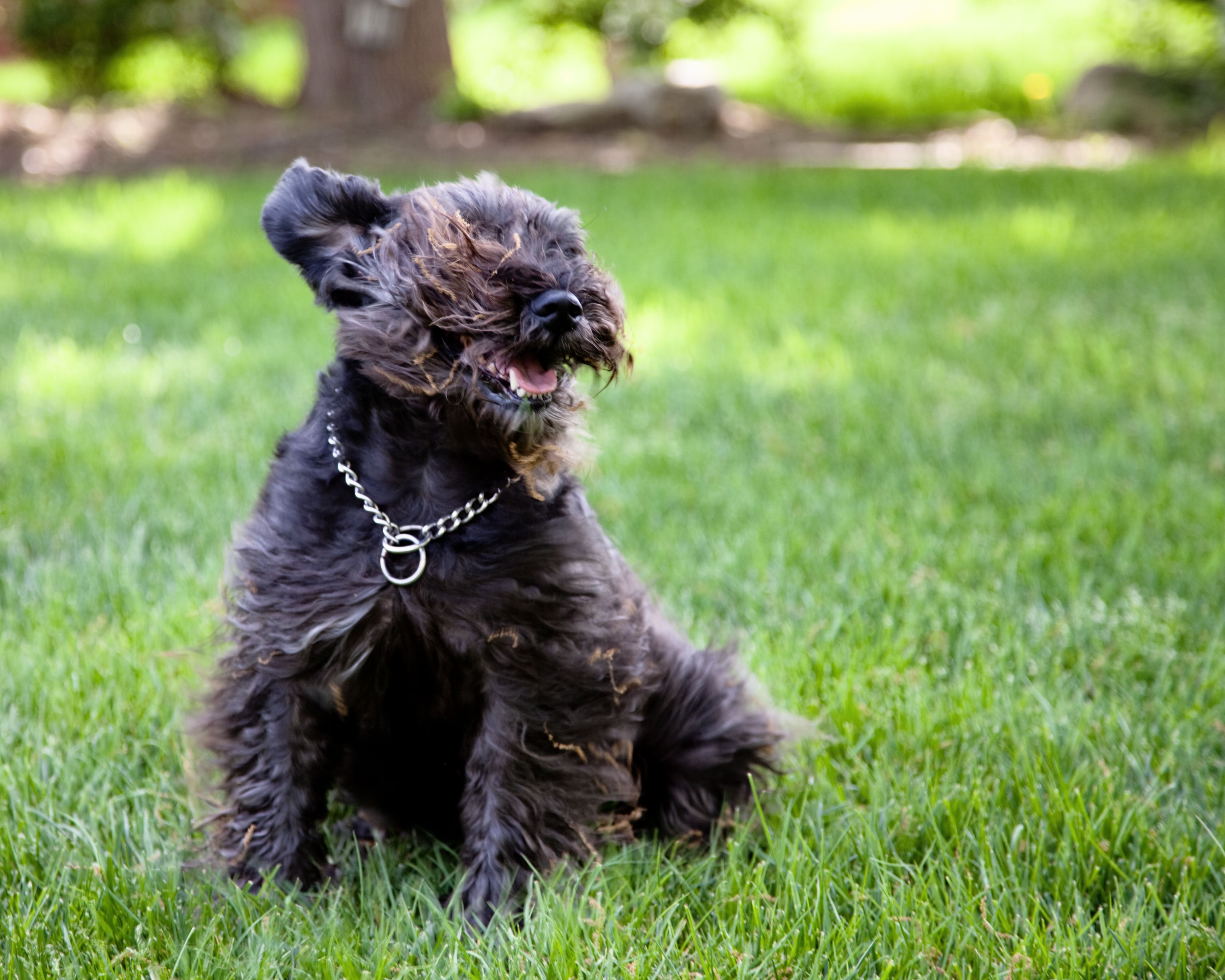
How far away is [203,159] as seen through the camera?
1239 cm

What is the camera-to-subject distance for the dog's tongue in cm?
238

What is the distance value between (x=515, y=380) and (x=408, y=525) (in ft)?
1.29

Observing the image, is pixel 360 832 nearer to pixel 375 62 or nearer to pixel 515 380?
pixel 515 380

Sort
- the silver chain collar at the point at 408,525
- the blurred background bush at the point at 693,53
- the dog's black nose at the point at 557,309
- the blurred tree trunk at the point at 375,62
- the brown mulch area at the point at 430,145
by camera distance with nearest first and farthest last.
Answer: the dog's black nose at the point at 557,309 → the silver chain collar at the point at 408,525 → the brown mulch area at the point at 430,145 → the blurred tree trunk at the point at 375,62 → the blurred background bush at the point at 693,53

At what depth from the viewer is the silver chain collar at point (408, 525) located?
2.45 meters

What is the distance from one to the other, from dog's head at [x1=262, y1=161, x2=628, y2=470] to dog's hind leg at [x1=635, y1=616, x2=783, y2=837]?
0.92 meters

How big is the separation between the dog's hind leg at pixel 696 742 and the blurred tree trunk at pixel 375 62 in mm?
12052

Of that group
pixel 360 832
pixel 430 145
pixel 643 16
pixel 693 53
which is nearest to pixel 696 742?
pixel 360 832

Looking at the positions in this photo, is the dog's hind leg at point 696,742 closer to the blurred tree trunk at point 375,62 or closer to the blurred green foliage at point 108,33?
the blurred tree trunk at point 375,62

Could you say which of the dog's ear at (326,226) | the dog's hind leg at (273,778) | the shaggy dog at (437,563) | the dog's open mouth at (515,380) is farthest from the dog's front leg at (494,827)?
the dog's ear at (326,226)

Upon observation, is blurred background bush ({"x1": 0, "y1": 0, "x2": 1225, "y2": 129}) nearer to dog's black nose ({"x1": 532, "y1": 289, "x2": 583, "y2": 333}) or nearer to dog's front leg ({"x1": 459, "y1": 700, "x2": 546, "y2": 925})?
dog's black nose ({"x1": 532, "y1": 289, "x2": 583, "y2": 333})

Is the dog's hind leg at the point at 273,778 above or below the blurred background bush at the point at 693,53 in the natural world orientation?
below

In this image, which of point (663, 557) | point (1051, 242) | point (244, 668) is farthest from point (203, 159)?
point (244, 668)

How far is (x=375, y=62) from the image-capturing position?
46.7ft
